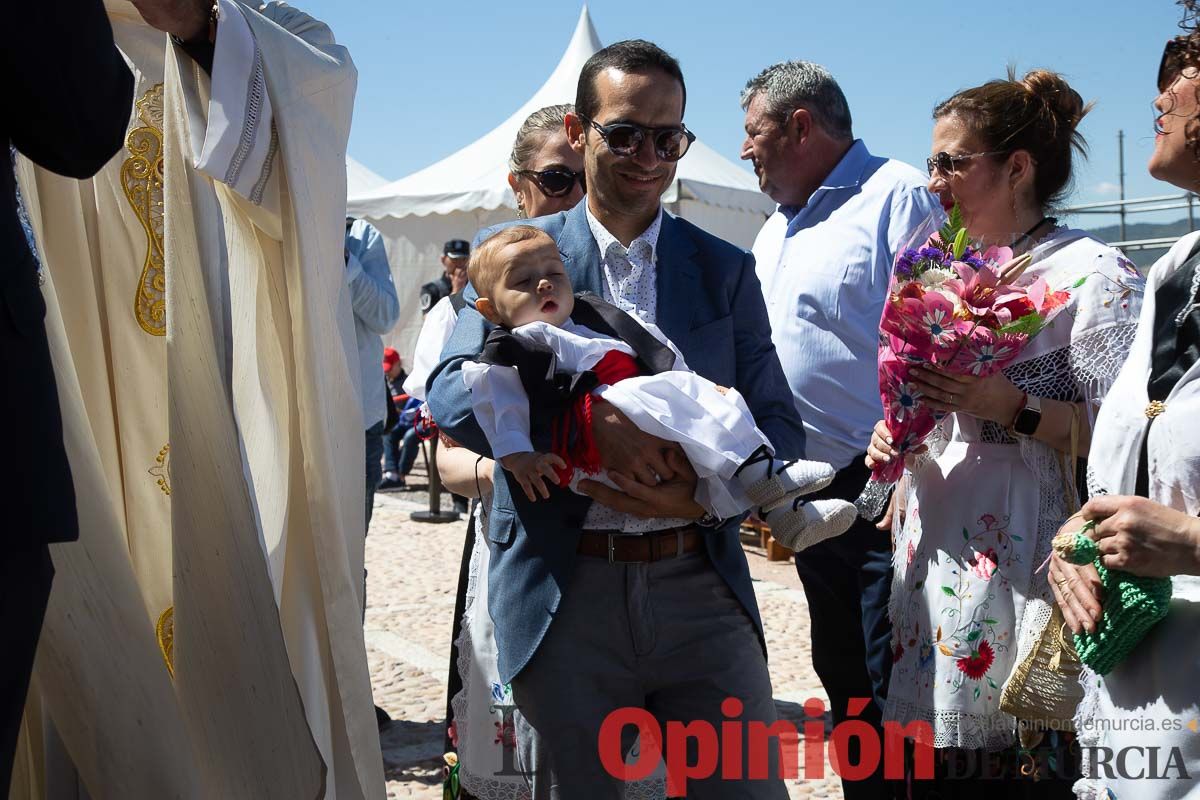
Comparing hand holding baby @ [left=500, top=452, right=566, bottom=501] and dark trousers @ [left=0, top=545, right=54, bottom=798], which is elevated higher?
hand holding baby @ [left=500, top=452, right=566, bottom=501]

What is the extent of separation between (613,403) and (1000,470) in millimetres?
1244

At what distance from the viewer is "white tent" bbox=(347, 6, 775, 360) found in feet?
48.8

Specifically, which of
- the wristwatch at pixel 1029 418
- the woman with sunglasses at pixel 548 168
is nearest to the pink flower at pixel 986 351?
the wristwatch at pixel 1029 418

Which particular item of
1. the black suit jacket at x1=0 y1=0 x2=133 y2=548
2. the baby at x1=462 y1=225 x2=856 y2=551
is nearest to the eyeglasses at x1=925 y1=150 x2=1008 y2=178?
the baby at x1=462 y1=225 x2=856 y2=551

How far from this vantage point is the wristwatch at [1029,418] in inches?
120

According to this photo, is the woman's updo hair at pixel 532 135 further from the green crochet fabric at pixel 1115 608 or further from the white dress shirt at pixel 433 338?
the green crochet fabric at pixel 1115 608

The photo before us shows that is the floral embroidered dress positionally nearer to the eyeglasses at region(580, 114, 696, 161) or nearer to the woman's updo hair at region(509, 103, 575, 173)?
the eyeglasses at region(580, 114, 696, 161)

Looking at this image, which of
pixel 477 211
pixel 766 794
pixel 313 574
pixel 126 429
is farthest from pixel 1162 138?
pixel 477 211

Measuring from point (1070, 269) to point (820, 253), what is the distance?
4.20ft

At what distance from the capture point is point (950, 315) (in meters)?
2.95

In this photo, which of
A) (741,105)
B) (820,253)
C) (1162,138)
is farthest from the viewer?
(741,105)

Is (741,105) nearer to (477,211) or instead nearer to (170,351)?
(170,351)

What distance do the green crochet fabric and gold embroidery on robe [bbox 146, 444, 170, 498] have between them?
2.16 meters

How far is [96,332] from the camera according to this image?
2.96 metres
